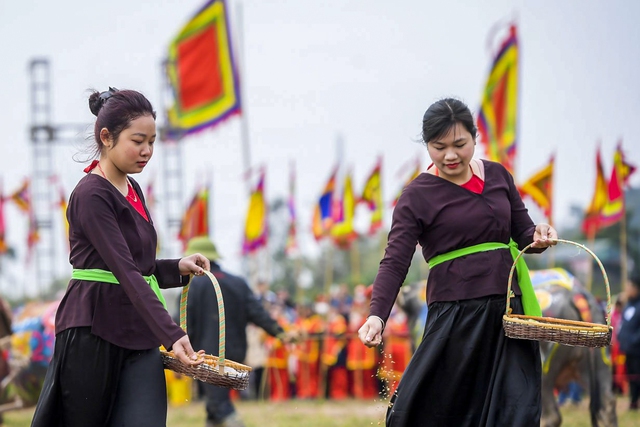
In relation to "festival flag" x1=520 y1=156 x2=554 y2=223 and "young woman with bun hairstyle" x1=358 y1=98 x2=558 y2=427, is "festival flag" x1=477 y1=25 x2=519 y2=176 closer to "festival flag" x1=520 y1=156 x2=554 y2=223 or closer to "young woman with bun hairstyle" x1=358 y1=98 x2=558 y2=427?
A: "festival flag" x1=520 y1=156 x2=554 y2=223

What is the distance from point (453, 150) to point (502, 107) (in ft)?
32.2

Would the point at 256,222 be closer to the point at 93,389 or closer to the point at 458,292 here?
the point at 458,292

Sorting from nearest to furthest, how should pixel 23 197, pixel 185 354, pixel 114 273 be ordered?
pixel 185 354, pixel 114 273, pixel 23 197

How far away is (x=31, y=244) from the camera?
2377 cm

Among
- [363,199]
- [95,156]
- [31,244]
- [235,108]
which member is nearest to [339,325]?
[363,199]

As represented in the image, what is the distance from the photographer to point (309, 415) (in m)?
12.1

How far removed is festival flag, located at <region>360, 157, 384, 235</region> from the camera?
17.2 m

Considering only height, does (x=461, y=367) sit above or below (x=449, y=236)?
below

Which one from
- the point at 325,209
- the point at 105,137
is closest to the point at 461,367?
the point at 105,137

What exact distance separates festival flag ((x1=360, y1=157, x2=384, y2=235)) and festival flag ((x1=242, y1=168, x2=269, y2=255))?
192cm

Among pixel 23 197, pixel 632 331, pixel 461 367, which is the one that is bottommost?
pixel 632 331

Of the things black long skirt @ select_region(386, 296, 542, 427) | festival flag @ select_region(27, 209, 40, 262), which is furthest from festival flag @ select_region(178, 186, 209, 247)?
black long skirt @ select_region(386, 296, 542, 427)

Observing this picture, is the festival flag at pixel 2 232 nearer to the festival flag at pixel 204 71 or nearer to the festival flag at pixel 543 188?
the festival flag at pixel 204 71

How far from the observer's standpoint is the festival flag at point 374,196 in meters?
17.2
